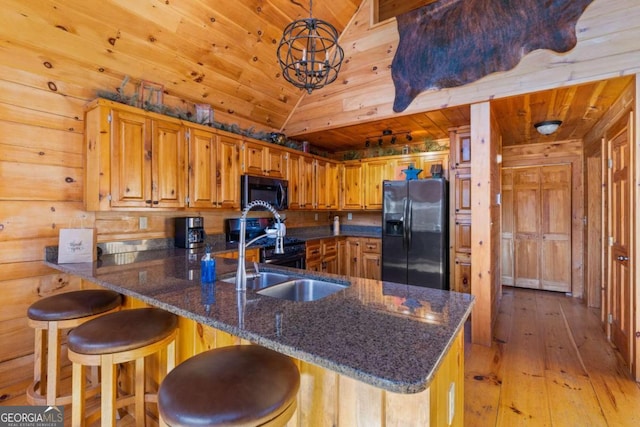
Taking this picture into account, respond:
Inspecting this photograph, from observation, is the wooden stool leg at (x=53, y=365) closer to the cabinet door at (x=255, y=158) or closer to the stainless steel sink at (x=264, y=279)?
the stainless steel sink at (x=264, y=279)

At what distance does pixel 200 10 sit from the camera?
2.63 m

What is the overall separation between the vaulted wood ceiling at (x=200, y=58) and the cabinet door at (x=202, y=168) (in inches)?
19.7

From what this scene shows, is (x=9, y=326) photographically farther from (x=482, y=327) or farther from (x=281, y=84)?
(x=482, y=327)

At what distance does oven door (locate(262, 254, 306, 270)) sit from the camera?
137 inches

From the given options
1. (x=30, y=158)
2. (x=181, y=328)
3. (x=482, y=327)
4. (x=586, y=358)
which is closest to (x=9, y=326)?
(x=30, y=158)

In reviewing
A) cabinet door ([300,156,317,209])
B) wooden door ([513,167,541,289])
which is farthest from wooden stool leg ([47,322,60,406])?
wooden door ([513,167,541,289])

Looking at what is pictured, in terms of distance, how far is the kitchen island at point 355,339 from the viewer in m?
0.81

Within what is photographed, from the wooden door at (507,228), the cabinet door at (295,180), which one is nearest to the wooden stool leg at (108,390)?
the cabinet door at (295,180)

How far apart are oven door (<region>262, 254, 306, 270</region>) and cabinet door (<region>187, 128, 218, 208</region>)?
2.99ft

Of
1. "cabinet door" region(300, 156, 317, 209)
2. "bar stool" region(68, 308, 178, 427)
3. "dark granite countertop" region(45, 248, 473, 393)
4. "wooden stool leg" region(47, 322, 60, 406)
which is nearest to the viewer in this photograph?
"dark granite countertop" region(45, 248, 473, 393)

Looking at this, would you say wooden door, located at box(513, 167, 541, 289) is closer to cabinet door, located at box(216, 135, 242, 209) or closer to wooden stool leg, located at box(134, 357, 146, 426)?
cabinet door, located at box(216, 135, 242, 209)

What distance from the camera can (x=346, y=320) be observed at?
1.08 meters

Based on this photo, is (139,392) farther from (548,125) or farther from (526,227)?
(526,227)

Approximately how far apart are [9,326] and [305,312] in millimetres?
2547
